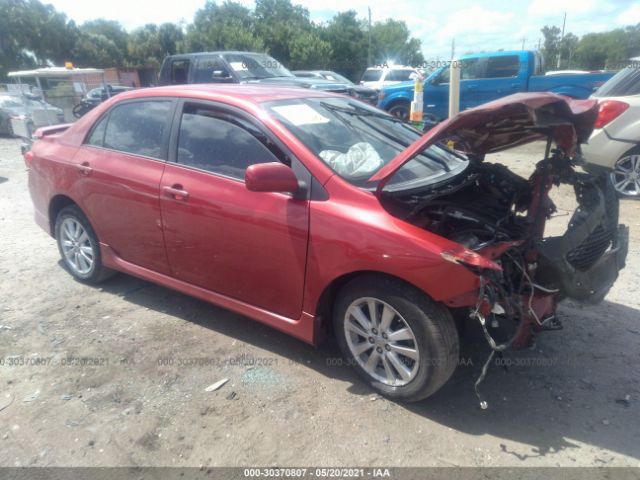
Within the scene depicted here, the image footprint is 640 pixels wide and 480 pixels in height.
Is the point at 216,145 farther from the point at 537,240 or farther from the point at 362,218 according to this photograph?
the point at 537,240

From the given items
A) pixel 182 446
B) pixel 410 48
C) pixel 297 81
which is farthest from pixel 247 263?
pixel 410 48

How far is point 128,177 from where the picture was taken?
11.8ft

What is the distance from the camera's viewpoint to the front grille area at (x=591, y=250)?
280 centimetres

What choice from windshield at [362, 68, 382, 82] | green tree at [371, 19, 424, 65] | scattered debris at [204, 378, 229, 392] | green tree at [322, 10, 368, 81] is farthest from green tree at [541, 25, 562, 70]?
scattered debris at [204, 378, 229, 392]

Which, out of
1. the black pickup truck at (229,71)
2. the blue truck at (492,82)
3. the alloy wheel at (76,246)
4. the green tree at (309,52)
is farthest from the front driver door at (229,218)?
the green tree at (309,52)

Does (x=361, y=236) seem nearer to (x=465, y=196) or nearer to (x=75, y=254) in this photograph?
(x=465, y=196)

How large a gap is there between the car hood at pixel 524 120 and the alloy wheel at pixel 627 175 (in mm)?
4438

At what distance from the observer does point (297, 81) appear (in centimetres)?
1038

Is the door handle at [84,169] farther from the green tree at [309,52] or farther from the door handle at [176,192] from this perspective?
the green tree at [309,52]

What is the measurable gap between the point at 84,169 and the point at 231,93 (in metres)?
1.48

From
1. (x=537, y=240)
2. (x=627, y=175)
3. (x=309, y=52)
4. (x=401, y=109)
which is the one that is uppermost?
(x=309, y=52)

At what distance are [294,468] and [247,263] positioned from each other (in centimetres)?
124

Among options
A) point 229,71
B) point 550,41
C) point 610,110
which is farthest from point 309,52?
point 550,41

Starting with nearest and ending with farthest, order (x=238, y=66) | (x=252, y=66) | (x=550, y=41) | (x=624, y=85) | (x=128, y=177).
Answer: (x=128, y=177) → (x=624, y=85) → (x=238, y=66) → (x=252, y=66) → (x=550, y=41)
